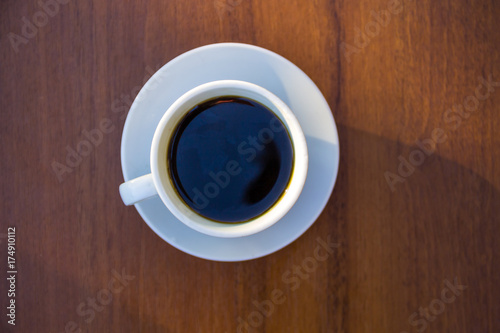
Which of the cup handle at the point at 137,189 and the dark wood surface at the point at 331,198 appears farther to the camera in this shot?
the dark wood surface at the point at 331,198

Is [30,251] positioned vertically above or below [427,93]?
below

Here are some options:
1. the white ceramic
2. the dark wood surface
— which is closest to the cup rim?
the white ceramic

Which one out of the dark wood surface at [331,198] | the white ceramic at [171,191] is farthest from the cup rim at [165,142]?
the dark wood surface at [331,198]

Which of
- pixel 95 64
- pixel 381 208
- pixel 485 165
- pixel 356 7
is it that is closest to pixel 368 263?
pixel 381 208

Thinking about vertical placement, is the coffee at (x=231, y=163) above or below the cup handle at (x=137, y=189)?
above

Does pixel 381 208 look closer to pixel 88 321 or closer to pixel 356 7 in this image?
pixel 356 7

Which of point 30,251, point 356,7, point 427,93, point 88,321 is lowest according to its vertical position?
point 88,321

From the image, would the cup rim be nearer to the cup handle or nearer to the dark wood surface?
the cup handle

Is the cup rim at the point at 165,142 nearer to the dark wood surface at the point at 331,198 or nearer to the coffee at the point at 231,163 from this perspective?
the coffee at the point at 231,163
